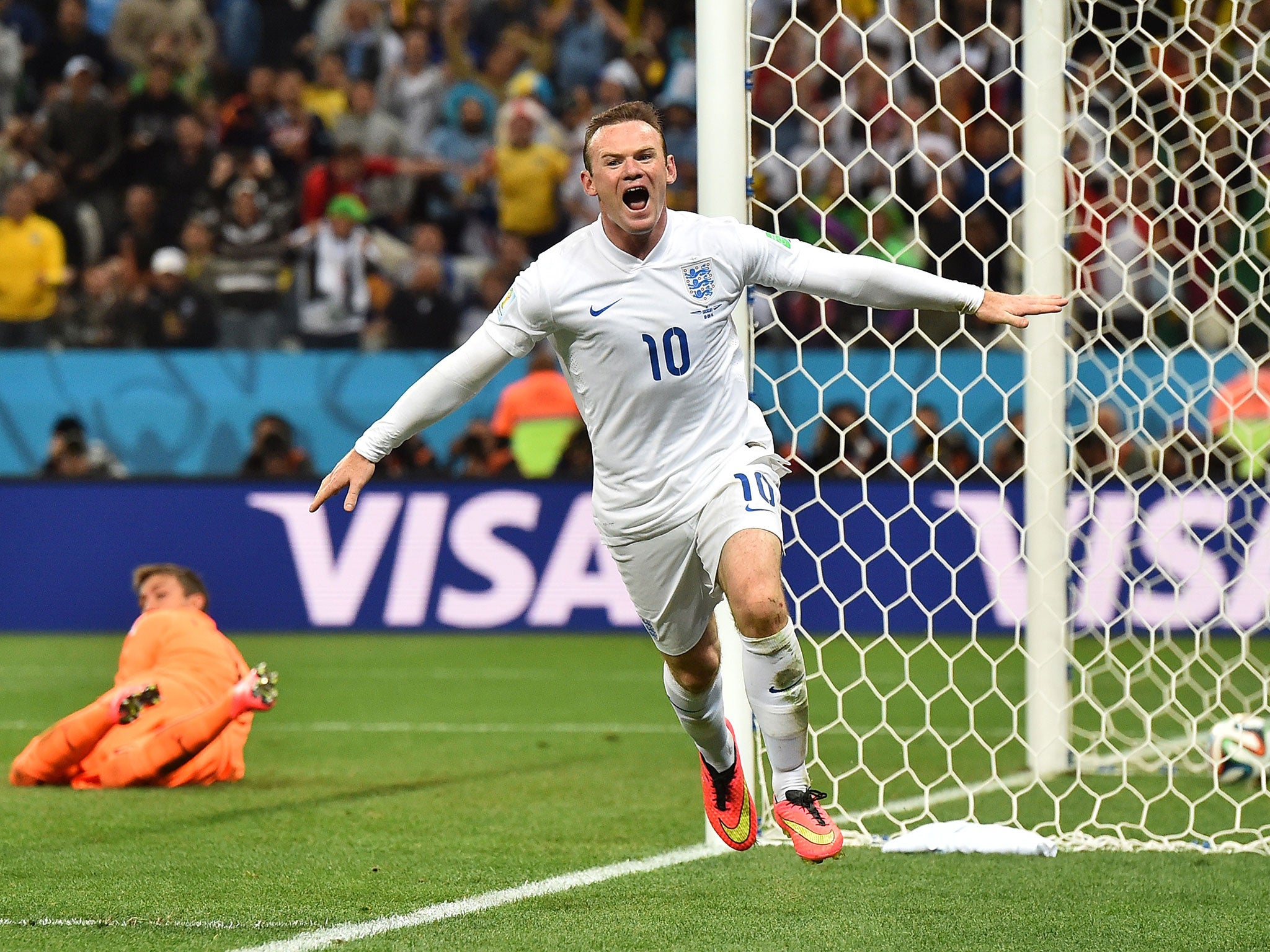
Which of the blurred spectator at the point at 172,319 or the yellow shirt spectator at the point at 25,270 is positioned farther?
the yellow shirt spectator at the point at 25,270

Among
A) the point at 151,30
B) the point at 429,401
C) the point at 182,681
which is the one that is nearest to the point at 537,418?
the point at 151,30

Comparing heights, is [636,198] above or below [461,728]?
above

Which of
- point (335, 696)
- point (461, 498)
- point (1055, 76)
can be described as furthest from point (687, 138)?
point (1055, 76)

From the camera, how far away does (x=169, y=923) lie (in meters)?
4.58

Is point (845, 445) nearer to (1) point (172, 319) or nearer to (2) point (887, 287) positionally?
(1) point (172, 319)

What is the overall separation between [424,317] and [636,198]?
9.21 meters

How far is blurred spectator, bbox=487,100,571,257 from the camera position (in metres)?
15.1

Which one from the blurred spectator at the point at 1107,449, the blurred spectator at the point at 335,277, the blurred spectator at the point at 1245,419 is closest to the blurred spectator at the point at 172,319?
the blurred spectator at the point at 335,277

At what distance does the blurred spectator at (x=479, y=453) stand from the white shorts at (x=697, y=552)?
745cm

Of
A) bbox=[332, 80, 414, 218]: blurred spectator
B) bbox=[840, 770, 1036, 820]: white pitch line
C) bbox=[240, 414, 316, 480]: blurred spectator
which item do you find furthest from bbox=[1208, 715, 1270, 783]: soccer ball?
bbox=[332, 80, 414, 218]: blurred spectator

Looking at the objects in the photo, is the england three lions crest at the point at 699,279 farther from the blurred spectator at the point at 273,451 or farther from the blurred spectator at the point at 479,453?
the blurred spectator at the point at 273,451

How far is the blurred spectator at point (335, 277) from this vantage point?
46.0 feet

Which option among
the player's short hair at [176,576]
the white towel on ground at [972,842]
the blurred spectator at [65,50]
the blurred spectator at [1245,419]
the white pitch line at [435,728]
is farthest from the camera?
the blurred spectator at [65,50]

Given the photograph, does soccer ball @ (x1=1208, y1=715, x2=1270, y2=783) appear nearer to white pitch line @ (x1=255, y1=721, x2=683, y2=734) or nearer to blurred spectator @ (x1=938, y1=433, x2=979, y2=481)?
white pitch line @ (x1=255, y1=721, x2=683, y2=734)
